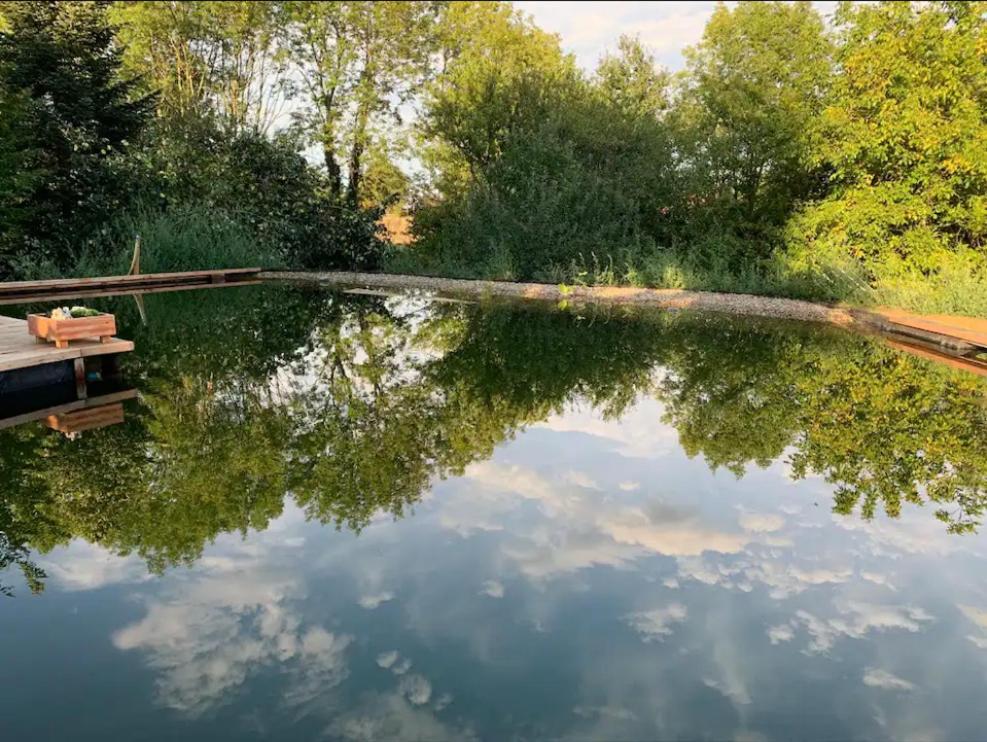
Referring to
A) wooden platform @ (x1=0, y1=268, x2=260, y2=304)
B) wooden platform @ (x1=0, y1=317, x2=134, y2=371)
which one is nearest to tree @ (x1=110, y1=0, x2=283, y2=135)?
wooden platform @ (x1=0, y1=268, x2=260, y2=304)

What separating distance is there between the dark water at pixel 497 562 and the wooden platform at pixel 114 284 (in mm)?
6617

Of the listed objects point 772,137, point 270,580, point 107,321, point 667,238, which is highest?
point 772,137

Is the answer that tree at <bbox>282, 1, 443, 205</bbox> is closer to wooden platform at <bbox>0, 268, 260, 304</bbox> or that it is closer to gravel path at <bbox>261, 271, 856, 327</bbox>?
gravel path at <bbox>261, 271, 856, 327</bbox>

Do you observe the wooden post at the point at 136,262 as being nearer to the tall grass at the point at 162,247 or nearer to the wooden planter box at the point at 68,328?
the tall grass at the point at 162,247

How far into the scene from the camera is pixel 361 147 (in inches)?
970

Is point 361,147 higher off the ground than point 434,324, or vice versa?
point 361,147

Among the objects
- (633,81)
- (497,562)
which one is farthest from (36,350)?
(633,81)

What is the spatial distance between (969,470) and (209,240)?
Answer: 1488 centimetres

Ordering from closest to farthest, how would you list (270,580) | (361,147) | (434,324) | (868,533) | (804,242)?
1. (270,580)
2. (868,533)
3. (434,324)
4. (804,242)
5. (361,147)

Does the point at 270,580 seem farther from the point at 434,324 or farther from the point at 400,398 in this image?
the point at 434,324

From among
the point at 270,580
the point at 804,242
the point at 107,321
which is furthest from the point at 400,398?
the point at 804,242

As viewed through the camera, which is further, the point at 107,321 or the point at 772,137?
the point at 772,137

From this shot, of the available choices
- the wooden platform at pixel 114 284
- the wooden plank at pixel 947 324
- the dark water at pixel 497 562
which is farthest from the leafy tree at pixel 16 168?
the wooden plank at pixel 947 324

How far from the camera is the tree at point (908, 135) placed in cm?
1236
